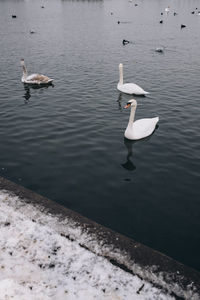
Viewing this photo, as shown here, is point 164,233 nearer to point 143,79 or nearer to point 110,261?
point 110,261

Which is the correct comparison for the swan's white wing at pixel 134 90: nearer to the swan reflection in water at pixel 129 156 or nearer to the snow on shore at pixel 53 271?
the swan reflection in water at pixel 129 156

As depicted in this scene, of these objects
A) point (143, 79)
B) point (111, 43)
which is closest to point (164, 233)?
point (143, 79)

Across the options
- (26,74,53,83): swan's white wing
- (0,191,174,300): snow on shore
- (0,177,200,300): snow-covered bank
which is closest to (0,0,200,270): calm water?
(26,74,53,83): swan's white wing

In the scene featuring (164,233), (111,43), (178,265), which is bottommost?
(164,233)

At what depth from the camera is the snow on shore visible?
4.96 metres

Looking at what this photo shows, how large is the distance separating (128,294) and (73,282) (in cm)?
112

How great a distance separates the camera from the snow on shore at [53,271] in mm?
4965

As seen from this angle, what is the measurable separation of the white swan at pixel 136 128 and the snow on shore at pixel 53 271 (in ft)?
22.0

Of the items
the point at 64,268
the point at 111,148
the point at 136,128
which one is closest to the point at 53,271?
the point at 64,268

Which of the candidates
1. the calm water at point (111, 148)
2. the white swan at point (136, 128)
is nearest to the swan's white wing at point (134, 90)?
the calm water at point (111, 148)

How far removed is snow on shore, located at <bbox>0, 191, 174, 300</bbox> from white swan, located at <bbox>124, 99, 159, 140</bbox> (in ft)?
22.0

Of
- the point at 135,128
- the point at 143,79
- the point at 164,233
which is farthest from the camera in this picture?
the point at 143,79

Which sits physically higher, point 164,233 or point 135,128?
point 135,128

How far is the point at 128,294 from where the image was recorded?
4.98 metres
